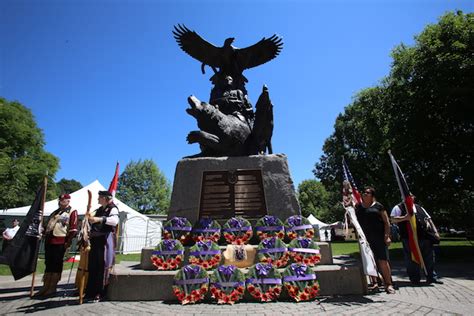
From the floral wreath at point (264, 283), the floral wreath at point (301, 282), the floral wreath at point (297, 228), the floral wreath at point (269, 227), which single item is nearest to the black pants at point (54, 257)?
the floral wreath at point (264, 283)

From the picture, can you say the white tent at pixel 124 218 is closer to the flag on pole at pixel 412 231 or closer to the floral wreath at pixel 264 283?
the floral wreath at pixel 264 283

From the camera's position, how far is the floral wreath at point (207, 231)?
5.48 metres

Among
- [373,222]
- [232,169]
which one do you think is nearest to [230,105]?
[232,169]

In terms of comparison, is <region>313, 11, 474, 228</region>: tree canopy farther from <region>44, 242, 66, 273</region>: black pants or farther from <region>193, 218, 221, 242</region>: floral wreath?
<region>44, 242, 66, 273</region>: black pants

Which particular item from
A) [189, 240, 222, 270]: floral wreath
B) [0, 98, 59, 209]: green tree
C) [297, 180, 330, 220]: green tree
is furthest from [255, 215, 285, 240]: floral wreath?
[297, 180, 330, 220]: green tree

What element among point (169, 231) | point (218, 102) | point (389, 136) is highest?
point (389, 136)

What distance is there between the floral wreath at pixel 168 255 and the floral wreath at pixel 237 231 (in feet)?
3.02

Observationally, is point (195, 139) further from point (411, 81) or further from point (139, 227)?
point (139, 227)

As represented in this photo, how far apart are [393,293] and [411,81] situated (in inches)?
472

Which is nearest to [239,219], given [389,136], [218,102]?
[218,102]

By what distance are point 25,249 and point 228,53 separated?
7.18 meters

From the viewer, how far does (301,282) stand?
429 cm

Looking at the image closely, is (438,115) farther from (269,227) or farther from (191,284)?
(191,284)

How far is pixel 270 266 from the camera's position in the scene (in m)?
Result: 4.38
